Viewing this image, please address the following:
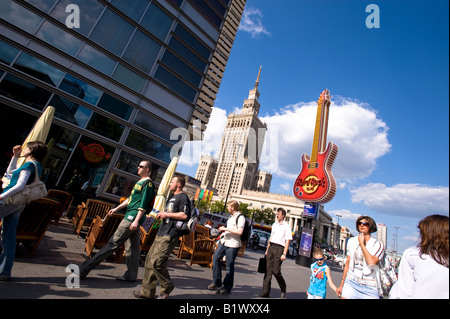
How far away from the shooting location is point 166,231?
329 cm

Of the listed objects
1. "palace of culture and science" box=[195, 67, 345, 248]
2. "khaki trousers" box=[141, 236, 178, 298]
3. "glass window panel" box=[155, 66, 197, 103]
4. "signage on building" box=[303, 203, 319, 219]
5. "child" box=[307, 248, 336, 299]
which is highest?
"palace of culture and science" box=[195, 67, 345, 248]

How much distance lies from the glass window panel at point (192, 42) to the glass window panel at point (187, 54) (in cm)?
50

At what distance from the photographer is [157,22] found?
45.8 feet

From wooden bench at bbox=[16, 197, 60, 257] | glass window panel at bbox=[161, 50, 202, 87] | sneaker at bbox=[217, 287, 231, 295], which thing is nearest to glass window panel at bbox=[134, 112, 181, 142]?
glass window panel at bbox=[161, 50, 202, 87]

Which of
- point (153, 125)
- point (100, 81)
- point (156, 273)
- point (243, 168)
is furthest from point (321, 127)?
point (243, 168)

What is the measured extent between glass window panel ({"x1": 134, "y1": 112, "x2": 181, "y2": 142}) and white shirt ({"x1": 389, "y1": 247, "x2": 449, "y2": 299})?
1387 centimetres

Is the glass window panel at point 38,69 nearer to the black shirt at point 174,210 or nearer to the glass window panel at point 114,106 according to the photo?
the glass window panel at point 114,106

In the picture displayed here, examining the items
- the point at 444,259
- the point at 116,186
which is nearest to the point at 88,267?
the point at 444,259

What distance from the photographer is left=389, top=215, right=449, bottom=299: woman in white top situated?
169 centimetres

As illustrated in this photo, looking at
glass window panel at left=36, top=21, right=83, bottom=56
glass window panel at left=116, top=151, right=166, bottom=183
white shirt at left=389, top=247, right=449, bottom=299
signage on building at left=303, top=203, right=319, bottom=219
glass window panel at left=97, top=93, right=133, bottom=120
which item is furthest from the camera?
signage on building at left=303, top=203, right=319, bottom=219

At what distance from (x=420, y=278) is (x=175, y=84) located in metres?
15.6

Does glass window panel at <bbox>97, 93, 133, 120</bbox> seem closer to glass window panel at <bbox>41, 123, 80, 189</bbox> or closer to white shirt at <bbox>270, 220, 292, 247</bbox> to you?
glass window panel at <bbox>41, 123, 80, 189</bbox>
